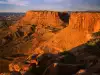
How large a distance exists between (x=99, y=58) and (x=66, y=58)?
9.16 feet

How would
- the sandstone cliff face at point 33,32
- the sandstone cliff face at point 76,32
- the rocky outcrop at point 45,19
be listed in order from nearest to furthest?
the sandstone cliff face at point 76,32 < the sandstone cliff face at point 33,32 < the rocky outcrop at point 45,19

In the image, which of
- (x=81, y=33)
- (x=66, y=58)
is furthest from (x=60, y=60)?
(x=81, y=33)

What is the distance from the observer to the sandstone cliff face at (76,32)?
107ft

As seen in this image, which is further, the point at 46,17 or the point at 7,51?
the point at 46,17

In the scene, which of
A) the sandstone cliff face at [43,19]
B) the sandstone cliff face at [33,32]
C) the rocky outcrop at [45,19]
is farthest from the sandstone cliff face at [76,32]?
the sandstone cliff face at [43,19]

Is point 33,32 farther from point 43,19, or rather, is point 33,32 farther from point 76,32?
point 76,32

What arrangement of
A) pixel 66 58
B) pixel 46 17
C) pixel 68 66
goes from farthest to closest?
pixel 46 17, pixel 66 58, pixel 68 66

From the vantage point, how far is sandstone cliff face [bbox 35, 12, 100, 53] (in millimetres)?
32594

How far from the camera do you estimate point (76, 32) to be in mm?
35125

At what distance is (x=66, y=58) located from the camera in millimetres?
18703

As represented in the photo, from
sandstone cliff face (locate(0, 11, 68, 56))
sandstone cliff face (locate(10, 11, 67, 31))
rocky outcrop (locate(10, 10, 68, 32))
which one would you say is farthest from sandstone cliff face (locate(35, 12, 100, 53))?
sandstone cliff face (locate(10, 11, 67, 31))

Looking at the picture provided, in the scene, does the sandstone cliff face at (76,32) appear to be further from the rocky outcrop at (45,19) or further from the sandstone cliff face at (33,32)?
the rocky outcrop at (45,19)

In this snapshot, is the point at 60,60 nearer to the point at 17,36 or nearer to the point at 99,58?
the point at 99,58

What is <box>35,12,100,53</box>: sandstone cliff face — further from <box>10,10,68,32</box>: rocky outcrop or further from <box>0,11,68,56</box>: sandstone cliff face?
<box>10,10,68,32</box>: rocky outcrop
